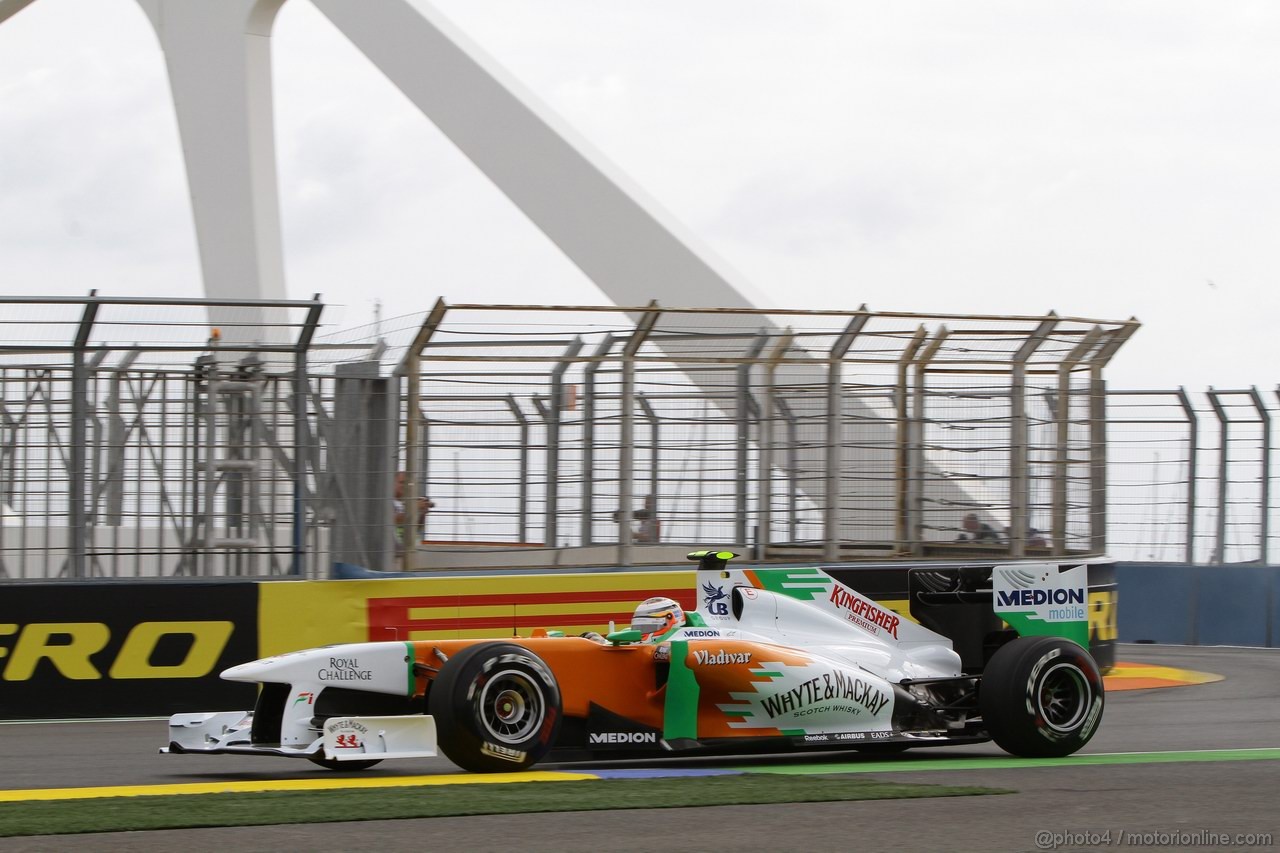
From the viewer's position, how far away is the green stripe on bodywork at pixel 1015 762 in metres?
8.20

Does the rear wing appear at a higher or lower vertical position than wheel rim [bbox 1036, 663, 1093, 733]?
higher

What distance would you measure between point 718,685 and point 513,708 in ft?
3.38

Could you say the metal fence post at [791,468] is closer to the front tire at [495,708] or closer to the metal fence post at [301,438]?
the metal fence post at [301,438]

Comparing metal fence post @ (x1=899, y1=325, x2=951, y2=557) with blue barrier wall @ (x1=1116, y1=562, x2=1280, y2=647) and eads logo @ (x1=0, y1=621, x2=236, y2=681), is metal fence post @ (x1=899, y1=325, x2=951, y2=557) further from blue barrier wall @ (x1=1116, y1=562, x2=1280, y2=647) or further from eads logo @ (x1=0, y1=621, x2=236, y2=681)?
blue barrier wall @ (x1=1116, y1=562, x2=1280, y2=647)

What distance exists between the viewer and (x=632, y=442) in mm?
12008

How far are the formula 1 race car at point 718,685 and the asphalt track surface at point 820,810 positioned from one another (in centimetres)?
30

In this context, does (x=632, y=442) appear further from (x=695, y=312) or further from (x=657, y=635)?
(x=657, y=635)

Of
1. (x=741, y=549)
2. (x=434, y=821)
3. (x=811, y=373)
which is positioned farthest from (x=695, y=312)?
(x=434, y=821)

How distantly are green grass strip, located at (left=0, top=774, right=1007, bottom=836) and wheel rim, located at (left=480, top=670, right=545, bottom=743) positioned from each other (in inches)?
13.1

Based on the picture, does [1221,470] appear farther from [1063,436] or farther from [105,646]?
[105,646]

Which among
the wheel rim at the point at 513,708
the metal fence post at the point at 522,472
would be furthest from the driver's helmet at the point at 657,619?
the metal fence post at the point at 522,472

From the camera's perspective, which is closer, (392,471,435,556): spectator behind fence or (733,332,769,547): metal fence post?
(392,471,435,556): spectator behind fence

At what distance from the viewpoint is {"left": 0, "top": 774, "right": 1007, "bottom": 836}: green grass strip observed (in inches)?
242

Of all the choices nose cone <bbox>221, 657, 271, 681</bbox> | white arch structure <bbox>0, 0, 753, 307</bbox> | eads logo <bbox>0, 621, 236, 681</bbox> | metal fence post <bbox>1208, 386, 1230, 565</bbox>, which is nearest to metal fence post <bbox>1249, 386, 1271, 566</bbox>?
metal fence post <bbox>1208, 386, 1230, 565</bbox>
